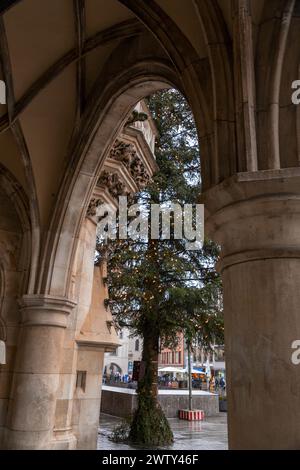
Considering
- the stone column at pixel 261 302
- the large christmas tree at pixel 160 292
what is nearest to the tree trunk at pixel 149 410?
the large christmas tree at pixel 160 292

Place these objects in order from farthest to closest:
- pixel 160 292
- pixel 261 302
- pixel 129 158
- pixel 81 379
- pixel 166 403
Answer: pixel 166 403, pixel 160 292, pixel 129 158, pixel 81 379, pixel 261 302

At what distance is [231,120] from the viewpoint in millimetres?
2385

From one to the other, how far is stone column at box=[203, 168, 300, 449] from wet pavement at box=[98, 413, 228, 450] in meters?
5.73

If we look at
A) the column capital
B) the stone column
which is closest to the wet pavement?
the column capital

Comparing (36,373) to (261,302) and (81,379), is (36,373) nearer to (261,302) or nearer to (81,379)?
(81,379)

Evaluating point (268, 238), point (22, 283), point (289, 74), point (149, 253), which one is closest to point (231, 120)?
point (289, 74)

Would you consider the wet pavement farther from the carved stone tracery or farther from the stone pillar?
the carved stone tracery

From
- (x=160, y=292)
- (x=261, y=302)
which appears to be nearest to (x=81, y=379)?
(x=261, y=302)

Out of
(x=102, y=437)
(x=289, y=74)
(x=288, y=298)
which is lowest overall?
(x=102, y=437)

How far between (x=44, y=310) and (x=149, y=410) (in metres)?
4.76

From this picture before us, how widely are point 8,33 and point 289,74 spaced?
10.0ft

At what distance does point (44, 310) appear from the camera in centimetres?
451
